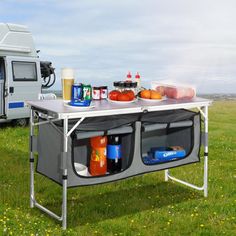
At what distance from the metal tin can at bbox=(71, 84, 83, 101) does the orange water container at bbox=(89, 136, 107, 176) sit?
56 centimetres

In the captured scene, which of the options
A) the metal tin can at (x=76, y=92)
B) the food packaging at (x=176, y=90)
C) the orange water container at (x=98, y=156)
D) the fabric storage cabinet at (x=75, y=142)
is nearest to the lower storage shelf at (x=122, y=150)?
the fabric storage cabinet at (x=75, y=142)

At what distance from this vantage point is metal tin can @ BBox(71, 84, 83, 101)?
4.93 m

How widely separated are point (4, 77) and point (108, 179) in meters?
7.75

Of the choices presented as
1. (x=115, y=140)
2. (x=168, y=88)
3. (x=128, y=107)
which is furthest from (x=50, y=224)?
(x=168, y=88)

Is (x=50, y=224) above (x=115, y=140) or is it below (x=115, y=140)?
below

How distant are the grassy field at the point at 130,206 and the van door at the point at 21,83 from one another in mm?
4476

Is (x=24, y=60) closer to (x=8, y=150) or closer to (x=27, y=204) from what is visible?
(x=8, y=150)

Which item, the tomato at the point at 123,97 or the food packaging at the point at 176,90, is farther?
the food packaging at the point at 176,90

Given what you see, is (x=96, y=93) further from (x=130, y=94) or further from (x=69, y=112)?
(x=69, y=112)

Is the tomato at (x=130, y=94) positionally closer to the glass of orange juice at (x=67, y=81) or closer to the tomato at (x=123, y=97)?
the tomato at (x=123, y=97)

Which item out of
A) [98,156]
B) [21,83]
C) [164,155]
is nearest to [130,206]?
[164,155]

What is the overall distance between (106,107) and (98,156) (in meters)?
0.63

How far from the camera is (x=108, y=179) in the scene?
510 cm

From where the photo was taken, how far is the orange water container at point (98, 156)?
520cm
